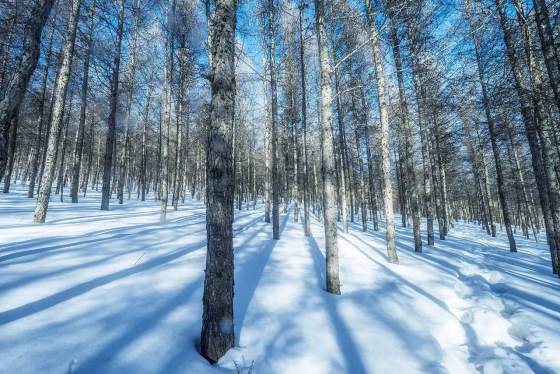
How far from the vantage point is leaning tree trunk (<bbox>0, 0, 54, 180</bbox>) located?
2.96 metres

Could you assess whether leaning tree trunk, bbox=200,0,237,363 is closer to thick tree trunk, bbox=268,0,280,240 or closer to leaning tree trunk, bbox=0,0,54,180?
leaning tree trunk, bbox=0,0,54,180

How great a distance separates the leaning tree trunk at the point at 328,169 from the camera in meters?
4.74

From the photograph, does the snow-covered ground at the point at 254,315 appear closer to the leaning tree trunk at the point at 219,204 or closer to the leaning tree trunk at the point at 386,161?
the leaning tree trunk at the point at 219,204

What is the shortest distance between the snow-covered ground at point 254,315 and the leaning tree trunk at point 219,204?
0.97 ft

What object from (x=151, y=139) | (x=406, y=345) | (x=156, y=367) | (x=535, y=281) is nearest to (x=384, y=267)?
(x=406, y=345)

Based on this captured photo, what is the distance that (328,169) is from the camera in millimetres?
4957

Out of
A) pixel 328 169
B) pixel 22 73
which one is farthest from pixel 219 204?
pixel 22 73

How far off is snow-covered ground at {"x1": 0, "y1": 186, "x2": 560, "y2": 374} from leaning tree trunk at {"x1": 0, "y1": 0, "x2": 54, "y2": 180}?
6.79 feet

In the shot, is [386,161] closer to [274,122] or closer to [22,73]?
Answer: [274,122]

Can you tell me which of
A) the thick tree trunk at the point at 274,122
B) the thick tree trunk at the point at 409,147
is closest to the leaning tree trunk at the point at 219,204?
the thick tree trunk at the point at 274,122

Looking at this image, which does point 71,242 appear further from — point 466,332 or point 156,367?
point 466,332

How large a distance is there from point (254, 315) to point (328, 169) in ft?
10.6

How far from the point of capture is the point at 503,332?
3.75 m

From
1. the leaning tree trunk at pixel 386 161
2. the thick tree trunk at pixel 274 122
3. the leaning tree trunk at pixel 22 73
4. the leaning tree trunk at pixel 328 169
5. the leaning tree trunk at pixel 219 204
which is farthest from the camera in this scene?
the thick tree trunk at pixel 274 122
